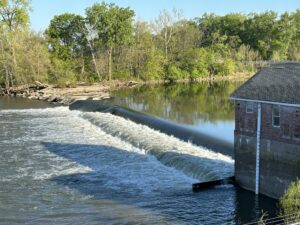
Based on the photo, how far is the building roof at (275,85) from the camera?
2097 cm

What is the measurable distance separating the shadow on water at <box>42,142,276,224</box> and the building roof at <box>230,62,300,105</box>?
4.69 m

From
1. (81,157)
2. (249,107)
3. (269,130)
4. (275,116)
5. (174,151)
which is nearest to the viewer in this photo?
(275,116)

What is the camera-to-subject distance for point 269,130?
2205 cm

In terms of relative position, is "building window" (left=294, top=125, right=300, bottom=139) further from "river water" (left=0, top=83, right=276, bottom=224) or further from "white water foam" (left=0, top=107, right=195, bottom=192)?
"white water foam" (left=0, top=107, right=195, bottom=192)

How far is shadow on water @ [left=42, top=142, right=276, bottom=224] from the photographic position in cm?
2081

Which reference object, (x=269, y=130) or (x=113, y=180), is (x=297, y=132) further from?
(x=113, y=180)

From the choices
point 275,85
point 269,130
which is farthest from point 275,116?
point 275,85

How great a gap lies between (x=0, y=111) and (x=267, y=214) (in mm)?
40445

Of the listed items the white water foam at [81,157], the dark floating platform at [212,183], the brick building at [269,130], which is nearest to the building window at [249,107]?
the brick building at [269,130]

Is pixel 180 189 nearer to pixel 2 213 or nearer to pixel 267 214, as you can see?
pixel 267 214

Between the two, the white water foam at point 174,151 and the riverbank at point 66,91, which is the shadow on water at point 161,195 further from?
the riverbank at point 66,91

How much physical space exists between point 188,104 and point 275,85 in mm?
35394

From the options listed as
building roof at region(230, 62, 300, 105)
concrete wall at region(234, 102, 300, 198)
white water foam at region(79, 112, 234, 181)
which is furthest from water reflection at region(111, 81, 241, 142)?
building roof at region(230, 62, 300, 105)

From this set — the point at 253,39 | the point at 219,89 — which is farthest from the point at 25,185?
the point at 253,39
